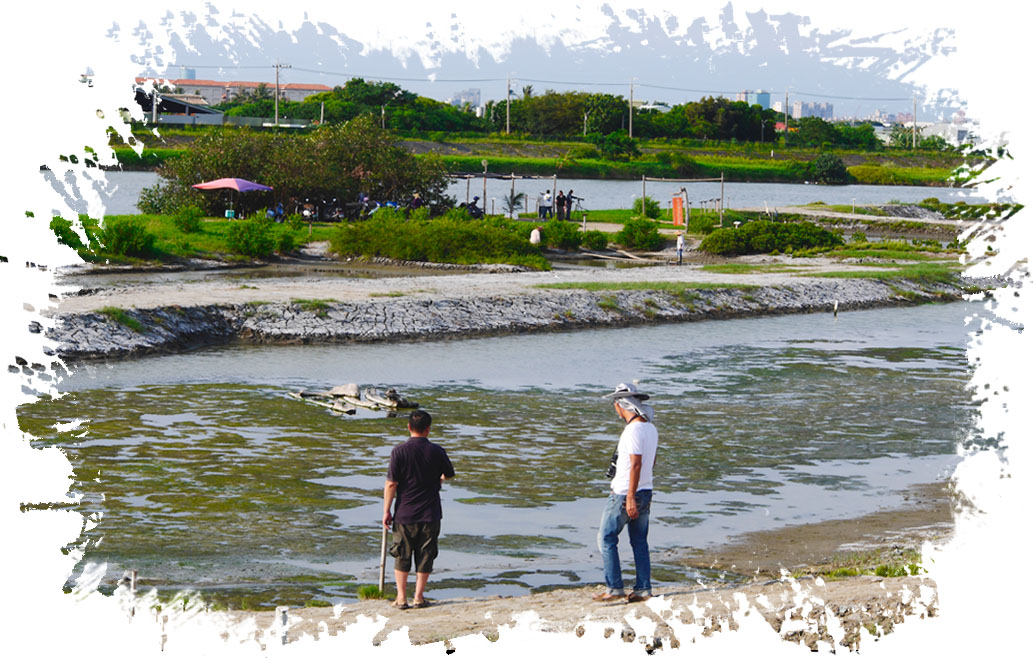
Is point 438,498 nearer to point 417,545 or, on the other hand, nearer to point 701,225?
point 417,545

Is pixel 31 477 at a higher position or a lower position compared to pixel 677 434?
higher

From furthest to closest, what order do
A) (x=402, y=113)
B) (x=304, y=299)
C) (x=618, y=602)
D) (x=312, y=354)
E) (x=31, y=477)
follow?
(x=402, y=113)
(x=304, y=299)
(x=312, y=354)
(x=31, y=477)
(x=618, y=602)

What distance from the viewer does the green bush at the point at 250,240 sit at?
147ft

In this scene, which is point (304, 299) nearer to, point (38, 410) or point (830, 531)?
point (38, 410)

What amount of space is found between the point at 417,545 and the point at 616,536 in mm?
1675

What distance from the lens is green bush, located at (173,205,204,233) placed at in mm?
46594

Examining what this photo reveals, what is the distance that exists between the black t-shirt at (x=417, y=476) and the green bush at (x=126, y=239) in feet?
107

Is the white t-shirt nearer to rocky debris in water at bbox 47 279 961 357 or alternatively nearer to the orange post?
rocky debris in water at bbox 47 279 961 357

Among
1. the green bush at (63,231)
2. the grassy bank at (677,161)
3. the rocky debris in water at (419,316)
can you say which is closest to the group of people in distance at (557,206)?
the rocky debris in water at (419,316)

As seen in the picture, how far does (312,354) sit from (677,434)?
10.2 metres

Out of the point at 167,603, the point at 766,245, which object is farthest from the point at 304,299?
the point at 766,245

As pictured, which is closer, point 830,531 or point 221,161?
point 830,531

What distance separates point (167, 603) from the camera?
10703mm

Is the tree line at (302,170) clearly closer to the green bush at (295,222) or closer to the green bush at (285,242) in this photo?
the green bush at (295,222)
